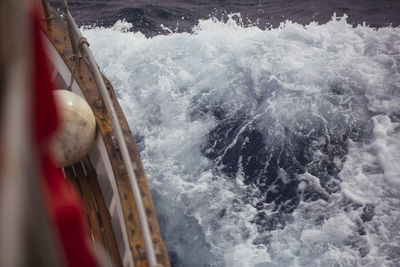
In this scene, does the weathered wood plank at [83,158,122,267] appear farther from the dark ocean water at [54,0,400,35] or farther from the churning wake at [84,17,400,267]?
the dark ocean water at [54,0,400,35]

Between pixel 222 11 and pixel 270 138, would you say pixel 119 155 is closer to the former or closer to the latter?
pixel 270 138

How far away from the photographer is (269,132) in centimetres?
561

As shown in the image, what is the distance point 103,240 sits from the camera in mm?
2592

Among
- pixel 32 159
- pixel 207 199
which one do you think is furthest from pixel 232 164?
pixel 32 159

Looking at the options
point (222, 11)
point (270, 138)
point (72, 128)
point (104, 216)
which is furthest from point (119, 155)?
point (222, 11)

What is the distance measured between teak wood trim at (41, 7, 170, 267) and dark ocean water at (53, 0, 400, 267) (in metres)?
2.10

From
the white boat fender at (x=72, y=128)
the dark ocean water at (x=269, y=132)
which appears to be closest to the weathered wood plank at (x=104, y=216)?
the white boat fender at (x=72, y=128)

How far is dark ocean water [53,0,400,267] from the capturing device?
4.14 metres

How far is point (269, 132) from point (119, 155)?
11.7 ft

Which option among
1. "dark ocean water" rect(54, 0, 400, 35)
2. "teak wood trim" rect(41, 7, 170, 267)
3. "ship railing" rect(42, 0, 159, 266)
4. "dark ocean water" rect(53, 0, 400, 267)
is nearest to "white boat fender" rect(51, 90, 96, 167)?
"teak wood trim" rect(41, 7, 170, 267)

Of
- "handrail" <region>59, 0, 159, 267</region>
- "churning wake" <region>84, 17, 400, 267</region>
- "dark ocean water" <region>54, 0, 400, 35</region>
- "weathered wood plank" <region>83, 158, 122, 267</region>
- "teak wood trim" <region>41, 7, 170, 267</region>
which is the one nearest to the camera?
"handrail" <region>59, 0, 159, 267</region>

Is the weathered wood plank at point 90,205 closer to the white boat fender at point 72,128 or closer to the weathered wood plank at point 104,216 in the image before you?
the weathered wood plank at point 104,216

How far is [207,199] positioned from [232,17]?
20.9ft

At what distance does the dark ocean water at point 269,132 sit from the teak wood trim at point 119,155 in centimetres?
210
